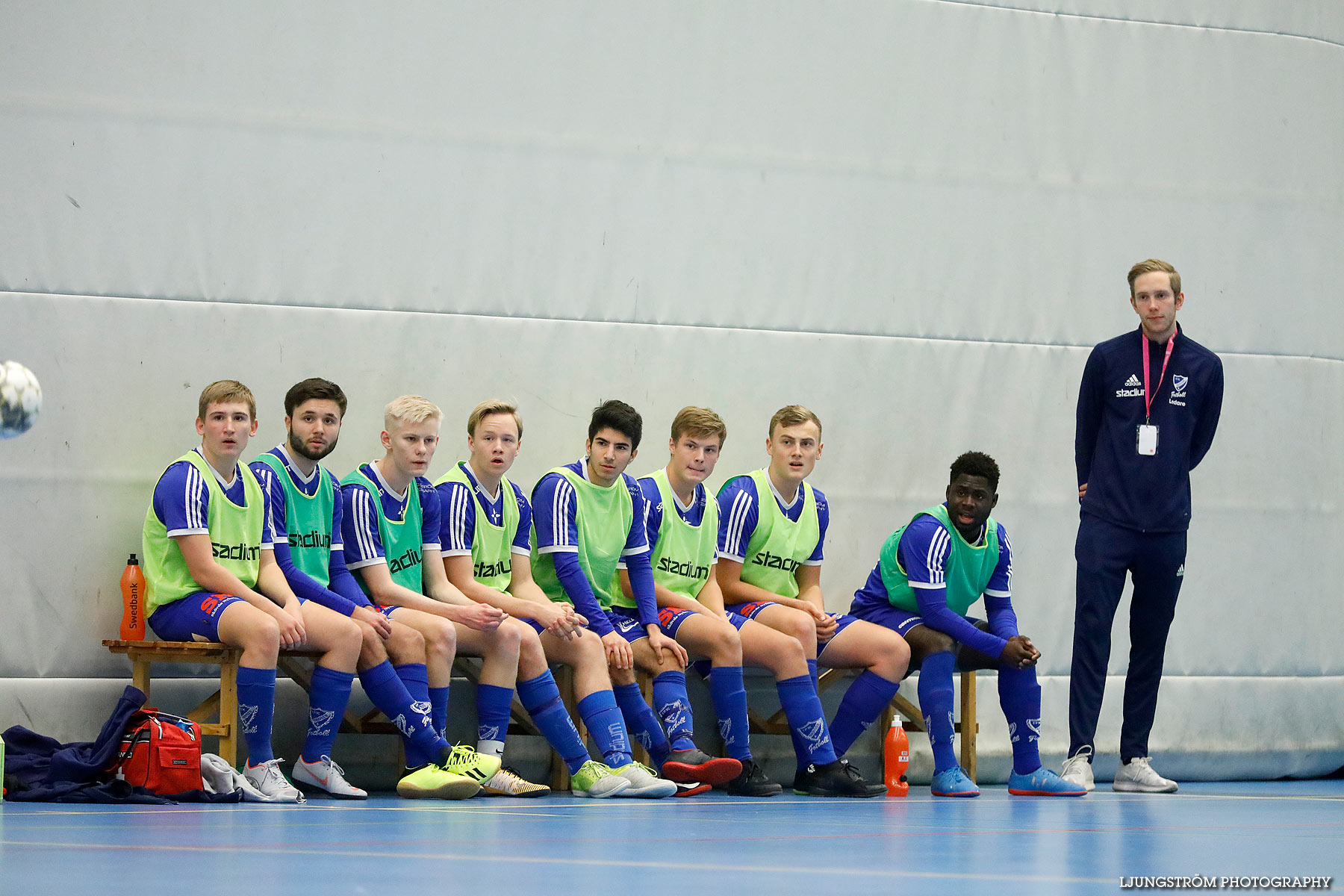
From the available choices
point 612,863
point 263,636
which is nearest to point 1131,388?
point 263,636

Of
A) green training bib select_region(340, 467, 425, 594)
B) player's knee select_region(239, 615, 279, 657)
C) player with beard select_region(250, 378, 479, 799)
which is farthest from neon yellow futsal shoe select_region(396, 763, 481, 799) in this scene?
green training bib select_region(340, 467, 425, 594)

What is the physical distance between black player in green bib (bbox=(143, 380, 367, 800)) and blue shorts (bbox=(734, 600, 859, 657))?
1.51 m

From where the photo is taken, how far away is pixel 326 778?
203 inches

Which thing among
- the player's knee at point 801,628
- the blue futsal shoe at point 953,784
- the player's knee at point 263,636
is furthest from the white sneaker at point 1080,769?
the player's knee at point 263,636

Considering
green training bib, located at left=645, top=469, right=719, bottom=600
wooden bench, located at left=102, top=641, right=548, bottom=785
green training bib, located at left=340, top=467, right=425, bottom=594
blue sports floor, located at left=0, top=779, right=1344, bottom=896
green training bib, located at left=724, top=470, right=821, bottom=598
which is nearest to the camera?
blue sports floor, located at left=0, top=779, right=1344, bottom=896

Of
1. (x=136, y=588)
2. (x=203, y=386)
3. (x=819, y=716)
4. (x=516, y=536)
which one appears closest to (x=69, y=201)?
(x=203, y=386)

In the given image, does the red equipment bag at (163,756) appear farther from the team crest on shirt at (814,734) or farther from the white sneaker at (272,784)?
the team crest on shirt at (814,734)

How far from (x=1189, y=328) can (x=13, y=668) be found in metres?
4.92

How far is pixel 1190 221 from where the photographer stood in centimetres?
697

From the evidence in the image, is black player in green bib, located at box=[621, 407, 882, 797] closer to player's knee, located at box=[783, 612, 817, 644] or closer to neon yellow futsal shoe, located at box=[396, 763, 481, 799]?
player's knee, located at box=[783, 612, 817, 644]

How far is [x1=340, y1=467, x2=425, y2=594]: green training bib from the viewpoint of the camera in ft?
18.2

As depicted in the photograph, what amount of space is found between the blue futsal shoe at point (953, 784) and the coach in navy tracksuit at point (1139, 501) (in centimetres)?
40

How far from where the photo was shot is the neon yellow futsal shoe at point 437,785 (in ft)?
16.3

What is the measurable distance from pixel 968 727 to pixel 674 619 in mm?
1354
